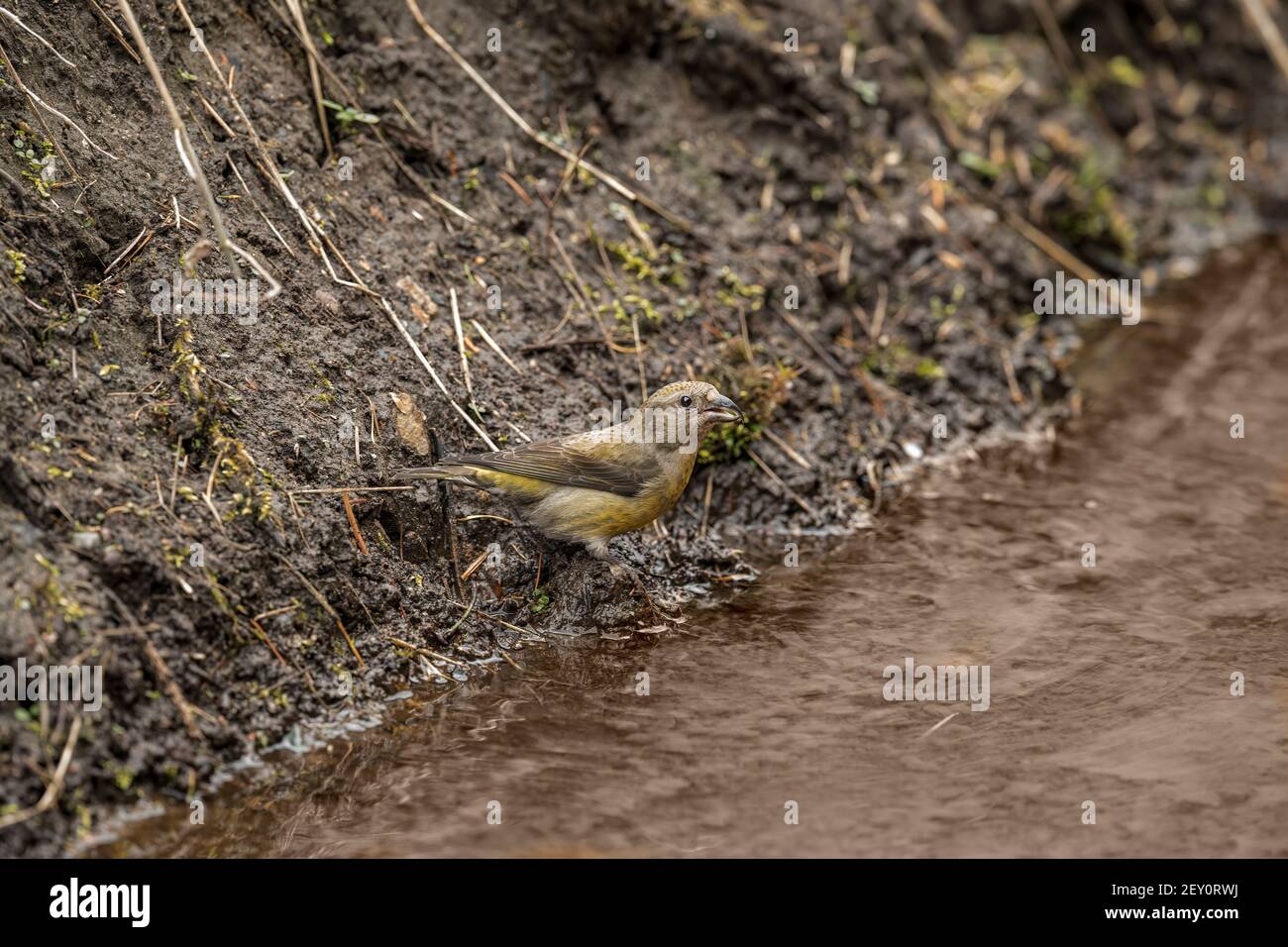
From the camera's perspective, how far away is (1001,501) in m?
7.82

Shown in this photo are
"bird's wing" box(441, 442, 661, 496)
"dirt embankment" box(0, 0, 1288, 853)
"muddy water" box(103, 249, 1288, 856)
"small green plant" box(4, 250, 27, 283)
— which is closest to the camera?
"muddy water" box(103, 249, 1288, 856)

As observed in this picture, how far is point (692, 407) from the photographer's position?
6.76 m

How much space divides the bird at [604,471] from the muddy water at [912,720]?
615 mm

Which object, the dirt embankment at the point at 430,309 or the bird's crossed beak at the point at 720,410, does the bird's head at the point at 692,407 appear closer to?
the bird's crossed beak at the point at 720,410

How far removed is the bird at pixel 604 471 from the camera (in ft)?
20.5

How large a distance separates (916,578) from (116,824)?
405 cm

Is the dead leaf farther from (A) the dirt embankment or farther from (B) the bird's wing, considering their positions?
(B) the bird's wing

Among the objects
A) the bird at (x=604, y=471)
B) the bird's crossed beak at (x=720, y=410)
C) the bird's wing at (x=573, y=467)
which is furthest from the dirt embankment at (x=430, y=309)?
the bird's crossed beak at (x=720, y=410)

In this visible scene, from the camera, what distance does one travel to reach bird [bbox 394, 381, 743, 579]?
6.26 meters

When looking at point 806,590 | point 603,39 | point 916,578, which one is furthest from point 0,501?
point 603,39

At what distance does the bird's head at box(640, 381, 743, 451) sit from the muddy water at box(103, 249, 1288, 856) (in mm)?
912

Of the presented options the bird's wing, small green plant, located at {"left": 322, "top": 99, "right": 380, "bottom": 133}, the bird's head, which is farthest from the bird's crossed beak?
small green plant, located at {"left": 322, "top": 99, "right": 380, "bottom": 133}

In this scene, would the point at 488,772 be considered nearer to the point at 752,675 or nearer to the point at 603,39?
the point at 752,675

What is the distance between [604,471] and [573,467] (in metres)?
0.16
